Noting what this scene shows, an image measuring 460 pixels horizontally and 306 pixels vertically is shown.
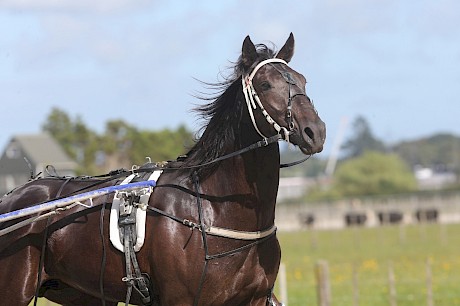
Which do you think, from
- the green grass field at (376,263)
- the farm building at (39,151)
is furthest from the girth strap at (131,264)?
the farm building at (39,151)

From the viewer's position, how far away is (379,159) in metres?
104

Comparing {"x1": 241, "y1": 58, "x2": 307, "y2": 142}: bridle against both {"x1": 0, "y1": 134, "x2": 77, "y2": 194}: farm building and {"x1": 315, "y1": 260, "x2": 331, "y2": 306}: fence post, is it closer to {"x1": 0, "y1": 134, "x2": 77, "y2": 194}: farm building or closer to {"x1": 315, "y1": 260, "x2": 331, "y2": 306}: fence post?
{"x1": 315, "y1": 260, "x2": 331, "y2": 306}: fence post

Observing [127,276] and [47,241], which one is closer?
[127,276]

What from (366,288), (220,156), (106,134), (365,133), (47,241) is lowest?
(366,288)

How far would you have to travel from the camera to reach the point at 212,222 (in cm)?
655

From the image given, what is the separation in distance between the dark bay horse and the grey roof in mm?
39014

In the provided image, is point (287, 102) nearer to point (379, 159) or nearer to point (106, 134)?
point (106, 134)

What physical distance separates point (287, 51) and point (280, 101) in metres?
0.60

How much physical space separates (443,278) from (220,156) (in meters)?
15.1

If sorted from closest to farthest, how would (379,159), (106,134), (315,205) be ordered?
(106,134) < (315,205) < (379,159)

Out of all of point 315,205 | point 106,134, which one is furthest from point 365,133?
point 106,134

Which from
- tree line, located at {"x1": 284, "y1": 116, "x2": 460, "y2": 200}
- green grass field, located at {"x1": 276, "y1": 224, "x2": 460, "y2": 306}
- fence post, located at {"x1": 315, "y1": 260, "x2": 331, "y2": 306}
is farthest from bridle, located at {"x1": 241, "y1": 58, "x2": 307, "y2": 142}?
tree line, located at {"x1": 284, "y1": 116, "x2": 460, "y2": 200}

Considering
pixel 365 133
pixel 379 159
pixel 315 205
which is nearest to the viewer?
pixel 315 205

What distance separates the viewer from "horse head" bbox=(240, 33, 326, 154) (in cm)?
607
